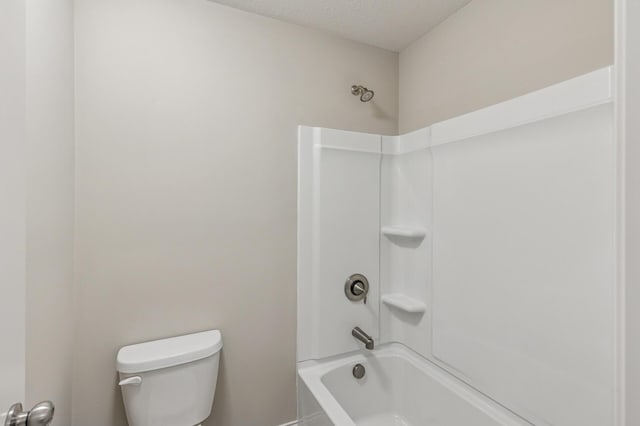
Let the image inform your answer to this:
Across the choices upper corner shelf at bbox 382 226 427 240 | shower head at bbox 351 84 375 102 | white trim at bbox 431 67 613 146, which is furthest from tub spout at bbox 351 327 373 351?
shower head at bbox 351 84 375 102

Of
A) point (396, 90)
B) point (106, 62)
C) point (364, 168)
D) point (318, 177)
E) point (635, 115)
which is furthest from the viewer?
point (396, 90)

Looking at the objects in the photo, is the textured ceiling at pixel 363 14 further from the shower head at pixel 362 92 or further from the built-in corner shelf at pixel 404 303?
the built-in corner shelf at pixel 404 303

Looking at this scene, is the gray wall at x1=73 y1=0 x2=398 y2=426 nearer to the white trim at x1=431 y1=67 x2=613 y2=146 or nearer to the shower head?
the shower head

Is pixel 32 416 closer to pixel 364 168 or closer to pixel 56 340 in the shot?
pixel 56 340

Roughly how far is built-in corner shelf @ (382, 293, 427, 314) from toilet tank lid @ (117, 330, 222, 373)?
101 cm

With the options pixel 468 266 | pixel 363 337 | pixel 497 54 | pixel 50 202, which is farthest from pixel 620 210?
pixel 50 202

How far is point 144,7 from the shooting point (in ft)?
4.55

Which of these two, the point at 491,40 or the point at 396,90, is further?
the point at 396,90

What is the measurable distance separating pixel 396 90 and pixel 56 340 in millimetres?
2193

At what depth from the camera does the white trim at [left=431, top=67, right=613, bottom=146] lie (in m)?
1.00

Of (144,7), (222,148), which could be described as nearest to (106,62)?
(144,7)

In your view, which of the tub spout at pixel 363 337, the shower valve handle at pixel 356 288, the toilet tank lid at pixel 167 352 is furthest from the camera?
the shower valve handle at pixel 356 288

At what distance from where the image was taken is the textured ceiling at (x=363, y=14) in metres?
1.54

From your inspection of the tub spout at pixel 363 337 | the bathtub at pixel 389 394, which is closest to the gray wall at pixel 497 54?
the tub spout at pixel 363 337
